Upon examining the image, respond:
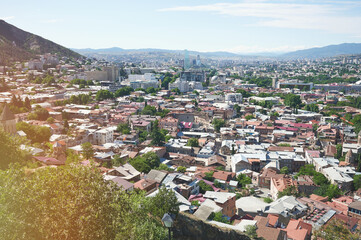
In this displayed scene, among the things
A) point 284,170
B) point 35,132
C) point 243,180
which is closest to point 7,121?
point 35,132

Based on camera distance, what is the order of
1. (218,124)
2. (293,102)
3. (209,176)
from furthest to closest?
(293,102), (218,124), (209,176)

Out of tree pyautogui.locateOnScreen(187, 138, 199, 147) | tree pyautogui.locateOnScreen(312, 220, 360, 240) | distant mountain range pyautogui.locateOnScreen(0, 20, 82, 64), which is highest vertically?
distant mountain range pyautogui.locateOnScreen(0, 20, 82, 64)

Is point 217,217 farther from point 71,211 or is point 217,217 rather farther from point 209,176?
point 71,211

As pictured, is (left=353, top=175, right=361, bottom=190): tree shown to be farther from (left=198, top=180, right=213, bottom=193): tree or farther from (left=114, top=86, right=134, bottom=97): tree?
(left=114, top=86, right=134, bottom=97): tree

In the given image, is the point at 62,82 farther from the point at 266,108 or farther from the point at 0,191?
the point at 0,191

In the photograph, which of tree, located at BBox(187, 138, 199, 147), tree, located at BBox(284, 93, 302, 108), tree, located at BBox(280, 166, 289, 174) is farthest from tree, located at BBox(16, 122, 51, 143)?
tree, located at BBox(284, 93, 302, 108)

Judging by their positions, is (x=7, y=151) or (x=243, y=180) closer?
(x=7, y=151)
